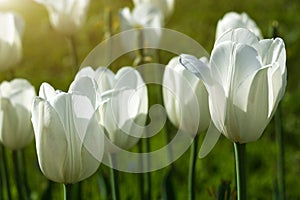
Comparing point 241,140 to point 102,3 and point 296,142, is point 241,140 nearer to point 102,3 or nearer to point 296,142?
point 296,142

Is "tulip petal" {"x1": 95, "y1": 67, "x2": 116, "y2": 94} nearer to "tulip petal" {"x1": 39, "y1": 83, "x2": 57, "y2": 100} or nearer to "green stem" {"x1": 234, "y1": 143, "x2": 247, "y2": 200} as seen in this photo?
"tulip petal" {"x1": 39, "y1": 83, "x2": 57, "y2": 100}

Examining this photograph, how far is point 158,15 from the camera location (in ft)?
7.98

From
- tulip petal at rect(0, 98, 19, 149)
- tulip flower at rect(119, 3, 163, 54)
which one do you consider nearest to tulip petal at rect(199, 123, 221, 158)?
tulip petal at rect(0, 98, 19, 149)

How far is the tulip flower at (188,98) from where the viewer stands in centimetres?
166

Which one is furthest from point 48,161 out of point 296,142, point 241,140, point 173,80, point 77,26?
point 296,142

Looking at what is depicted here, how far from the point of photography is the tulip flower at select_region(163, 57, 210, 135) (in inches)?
65.4

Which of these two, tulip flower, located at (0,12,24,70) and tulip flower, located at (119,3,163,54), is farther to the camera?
tulip flower, located at (119,3,163,54)

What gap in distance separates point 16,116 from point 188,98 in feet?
1.51

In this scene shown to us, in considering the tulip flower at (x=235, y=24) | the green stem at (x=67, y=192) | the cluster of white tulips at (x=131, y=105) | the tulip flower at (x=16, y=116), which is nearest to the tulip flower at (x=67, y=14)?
the tulip flower at (x=16, y=116)

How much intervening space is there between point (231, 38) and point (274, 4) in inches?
158

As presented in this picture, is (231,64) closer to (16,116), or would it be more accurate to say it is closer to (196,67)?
(196,67)

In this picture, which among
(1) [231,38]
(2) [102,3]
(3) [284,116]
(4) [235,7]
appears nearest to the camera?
(1) [231,38]

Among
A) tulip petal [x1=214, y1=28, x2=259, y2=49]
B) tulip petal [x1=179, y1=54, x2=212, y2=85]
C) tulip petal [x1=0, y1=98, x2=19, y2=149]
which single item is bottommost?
tulip petal [x1=0, y1=98, x2=19, y2=149]

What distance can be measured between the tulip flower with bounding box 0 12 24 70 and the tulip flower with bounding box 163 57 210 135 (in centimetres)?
69
